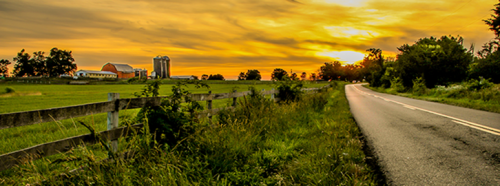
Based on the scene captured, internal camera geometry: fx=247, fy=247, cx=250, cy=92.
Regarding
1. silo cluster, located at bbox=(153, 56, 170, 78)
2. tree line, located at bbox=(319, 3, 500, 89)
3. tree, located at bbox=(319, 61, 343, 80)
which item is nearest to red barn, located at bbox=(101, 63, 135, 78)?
silo cluster, located at bbox=(153, 56, 170, 78)

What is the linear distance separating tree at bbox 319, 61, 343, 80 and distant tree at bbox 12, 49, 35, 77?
502 ft

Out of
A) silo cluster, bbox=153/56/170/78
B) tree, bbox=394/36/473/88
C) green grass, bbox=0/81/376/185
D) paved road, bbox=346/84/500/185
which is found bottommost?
paved road, bbox=346/84/500/185

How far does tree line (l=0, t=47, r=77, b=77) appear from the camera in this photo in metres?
106

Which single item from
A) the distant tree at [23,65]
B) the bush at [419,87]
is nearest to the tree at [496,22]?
the bush at [419,87]

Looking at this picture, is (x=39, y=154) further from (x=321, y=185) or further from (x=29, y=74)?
(x=29, y=74)

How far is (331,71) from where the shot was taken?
158 meters

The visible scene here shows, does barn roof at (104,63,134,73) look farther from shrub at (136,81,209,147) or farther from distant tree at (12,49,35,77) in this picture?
shrub at (136,81,209,147)

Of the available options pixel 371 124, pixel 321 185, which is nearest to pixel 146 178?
pixel 321 185

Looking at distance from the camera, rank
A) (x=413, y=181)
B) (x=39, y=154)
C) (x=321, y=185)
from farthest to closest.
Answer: (x=413, y=181)
(x=321, y=185)
(x=39, y=154)

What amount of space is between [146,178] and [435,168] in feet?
13.1

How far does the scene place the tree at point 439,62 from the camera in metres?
24.6

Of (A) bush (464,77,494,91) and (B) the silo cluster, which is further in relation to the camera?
(B) the silo cluster

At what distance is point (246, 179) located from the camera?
3.16 meters

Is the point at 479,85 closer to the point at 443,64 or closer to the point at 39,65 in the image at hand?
the point at 443,64
